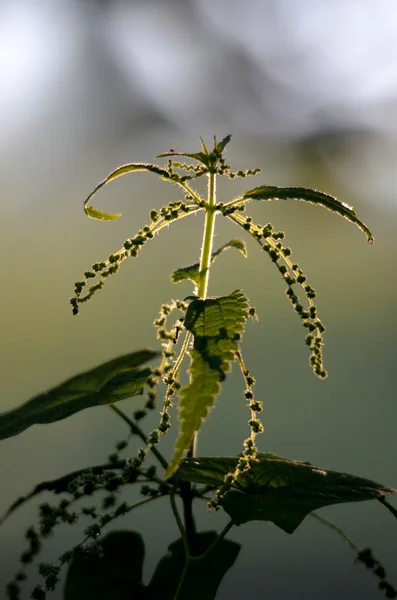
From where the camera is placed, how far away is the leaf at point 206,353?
954mm

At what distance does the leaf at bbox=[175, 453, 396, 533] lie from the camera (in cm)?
122

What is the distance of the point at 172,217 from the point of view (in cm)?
135

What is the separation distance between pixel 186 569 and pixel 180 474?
18 centimetres

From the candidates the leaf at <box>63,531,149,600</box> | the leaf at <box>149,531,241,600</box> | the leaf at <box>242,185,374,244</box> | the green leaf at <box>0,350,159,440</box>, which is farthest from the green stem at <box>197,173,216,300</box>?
the leaf at <box>63,531,149,600</box>

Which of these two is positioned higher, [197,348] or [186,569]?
[197,348]

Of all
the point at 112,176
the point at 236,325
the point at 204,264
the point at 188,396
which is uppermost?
the point at 112,176

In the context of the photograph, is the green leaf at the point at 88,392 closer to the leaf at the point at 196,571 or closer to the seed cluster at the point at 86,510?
the seed cluster at the point at 86,510

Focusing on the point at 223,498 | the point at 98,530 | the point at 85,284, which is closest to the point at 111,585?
the point at 98,530

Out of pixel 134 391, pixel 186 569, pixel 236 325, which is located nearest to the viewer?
pixel 236 325

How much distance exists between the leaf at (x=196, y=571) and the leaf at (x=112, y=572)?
60mm

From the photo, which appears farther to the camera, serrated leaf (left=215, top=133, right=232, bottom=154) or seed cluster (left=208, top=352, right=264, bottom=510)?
serrated leaf (left=215, top=133, right=232, bottom=154)

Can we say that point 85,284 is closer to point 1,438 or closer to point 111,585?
point 1,438

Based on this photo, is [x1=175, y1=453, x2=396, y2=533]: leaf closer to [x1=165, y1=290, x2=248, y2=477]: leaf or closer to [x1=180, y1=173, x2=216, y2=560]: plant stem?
[x1=180, y1=173, x2=216, y2=560]: plant stem

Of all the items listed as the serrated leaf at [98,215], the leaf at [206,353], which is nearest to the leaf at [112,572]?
the leaf at [206,353]
